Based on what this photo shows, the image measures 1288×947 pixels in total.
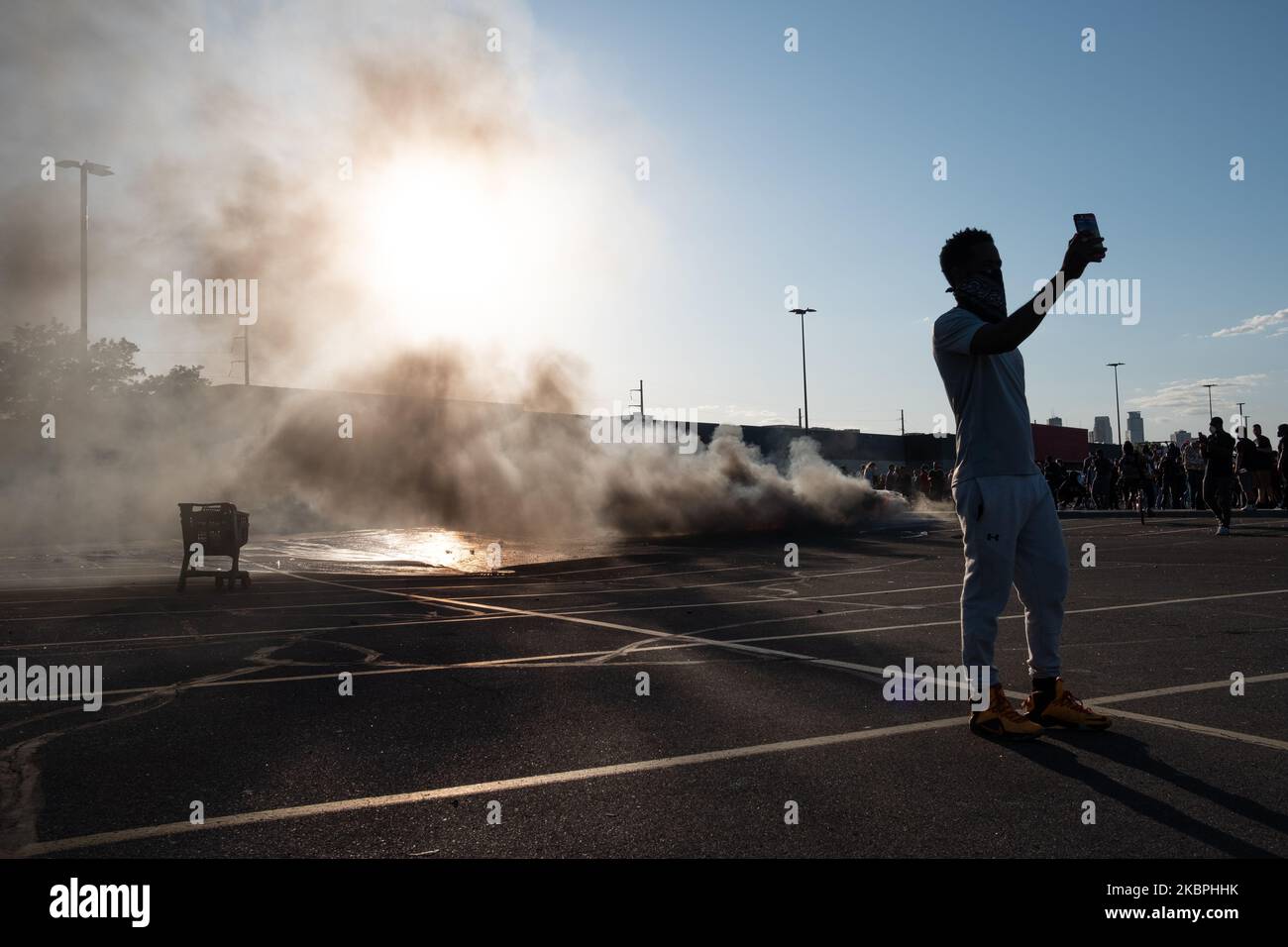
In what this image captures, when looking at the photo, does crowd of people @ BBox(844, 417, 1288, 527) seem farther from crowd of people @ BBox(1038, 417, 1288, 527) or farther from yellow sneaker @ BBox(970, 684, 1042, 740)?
yellow sneaker @ BBox(970, 684, 1042, 740)

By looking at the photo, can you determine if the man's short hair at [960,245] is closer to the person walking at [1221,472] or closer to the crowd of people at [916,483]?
the person walking at [1221,472]

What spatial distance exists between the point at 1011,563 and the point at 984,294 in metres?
1.32

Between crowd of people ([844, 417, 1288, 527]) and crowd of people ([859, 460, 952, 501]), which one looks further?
crowd of people ([859, 460, 952, 501])

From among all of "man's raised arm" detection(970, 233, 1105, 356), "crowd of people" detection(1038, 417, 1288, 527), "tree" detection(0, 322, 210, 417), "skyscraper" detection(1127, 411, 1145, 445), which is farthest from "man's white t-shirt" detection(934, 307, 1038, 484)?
"skyscraper" detection(1127, 411, 1145, 445)

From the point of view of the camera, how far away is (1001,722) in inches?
175

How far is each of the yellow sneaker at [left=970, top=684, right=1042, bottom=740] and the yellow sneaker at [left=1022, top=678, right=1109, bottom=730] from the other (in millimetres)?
150

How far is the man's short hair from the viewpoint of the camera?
488 centimetres

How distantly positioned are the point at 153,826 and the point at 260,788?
0.50 meters

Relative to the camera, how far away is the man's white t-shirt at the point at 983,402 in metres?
4.55

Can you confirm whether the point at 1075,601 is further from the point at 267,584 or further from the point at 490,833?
the point at 267,584

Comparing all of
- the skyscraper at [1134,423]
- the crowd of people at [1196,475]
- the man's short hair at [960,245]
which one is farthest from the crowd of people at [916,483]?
the skyscraper at [1134,423]

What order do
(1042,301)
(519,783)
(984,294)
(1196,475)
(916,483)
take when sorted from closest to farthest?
(519,783), (1042,301), (984,294), (1196,475), (916,483)

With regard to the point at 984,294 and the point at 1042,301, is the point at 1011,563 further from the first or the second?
the point at 984,294

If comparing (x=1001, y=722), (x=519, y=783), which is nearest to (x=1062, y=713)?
(x=1001, y=722)
